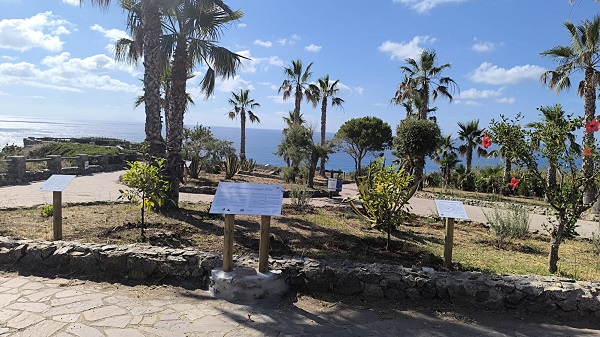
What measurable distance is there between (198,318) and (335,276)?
1.65m

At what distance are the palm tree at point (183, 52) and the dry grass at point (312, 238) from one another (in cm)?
146

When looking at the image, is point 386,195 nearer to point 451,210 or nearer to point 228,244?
point 451,210

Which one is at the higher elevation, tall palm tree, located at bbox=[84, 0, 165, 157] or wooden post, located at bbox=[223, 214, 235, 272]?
tall palm tree, located at bbox=[84, 0, 165, 157]

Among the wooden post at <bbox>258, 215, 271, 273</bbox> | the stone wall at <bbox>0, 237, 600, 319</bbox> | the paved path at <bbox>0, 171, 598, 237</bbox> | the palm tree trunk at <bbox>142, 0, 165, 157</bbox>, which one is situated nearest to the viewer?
the stone wall at <bbox>0, 237, 600, 319</bbox>

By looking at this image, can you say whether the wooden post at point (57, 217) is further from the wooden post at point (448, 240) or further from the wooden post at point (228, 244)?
the wooden post at point (448, 240)

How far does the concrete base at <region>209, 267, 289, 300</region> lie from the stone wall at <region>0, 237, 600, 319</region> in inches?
8.3

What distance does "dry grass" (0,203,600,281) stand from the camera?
5.96 m

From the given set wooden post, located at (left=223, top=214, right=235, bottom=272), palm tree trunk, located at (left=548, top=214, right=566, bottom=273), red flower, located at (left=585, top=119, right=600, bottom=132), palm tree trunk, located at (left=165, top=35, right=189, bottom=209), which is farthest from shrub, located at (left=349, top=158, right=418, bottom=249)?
palm tree trunk, located at (left=165, top=35, right=189, bottom=209)

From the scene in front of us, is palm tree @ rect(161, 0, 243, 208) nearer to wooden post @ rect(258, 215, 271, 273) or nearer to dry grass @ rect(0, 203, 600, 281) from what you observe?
dry grass @ rect(0, 203, 600, 281)

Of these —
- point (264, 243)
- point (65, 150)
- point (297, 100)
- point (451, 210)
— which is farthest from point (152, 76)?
point (297, 100)

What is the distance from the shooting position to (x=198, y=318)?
12.5 feet

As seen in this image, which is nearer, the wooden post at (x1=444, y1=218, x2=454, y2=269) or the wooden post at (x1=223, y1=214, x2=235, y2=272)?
→ the wooden post at (x1=223, y1=214, x2=235, y2=272)

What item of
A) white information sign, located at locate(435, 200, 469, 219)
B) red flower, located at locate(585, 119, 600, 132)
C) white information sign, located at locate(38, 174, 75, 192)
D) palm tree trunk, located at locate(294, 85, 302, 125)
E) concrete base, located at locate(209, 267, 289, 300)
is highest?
palm tree trunk, located at locate(294, 85, 302, 125)

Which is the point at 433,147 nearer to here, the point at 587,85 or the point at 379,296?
the point at 587,85
